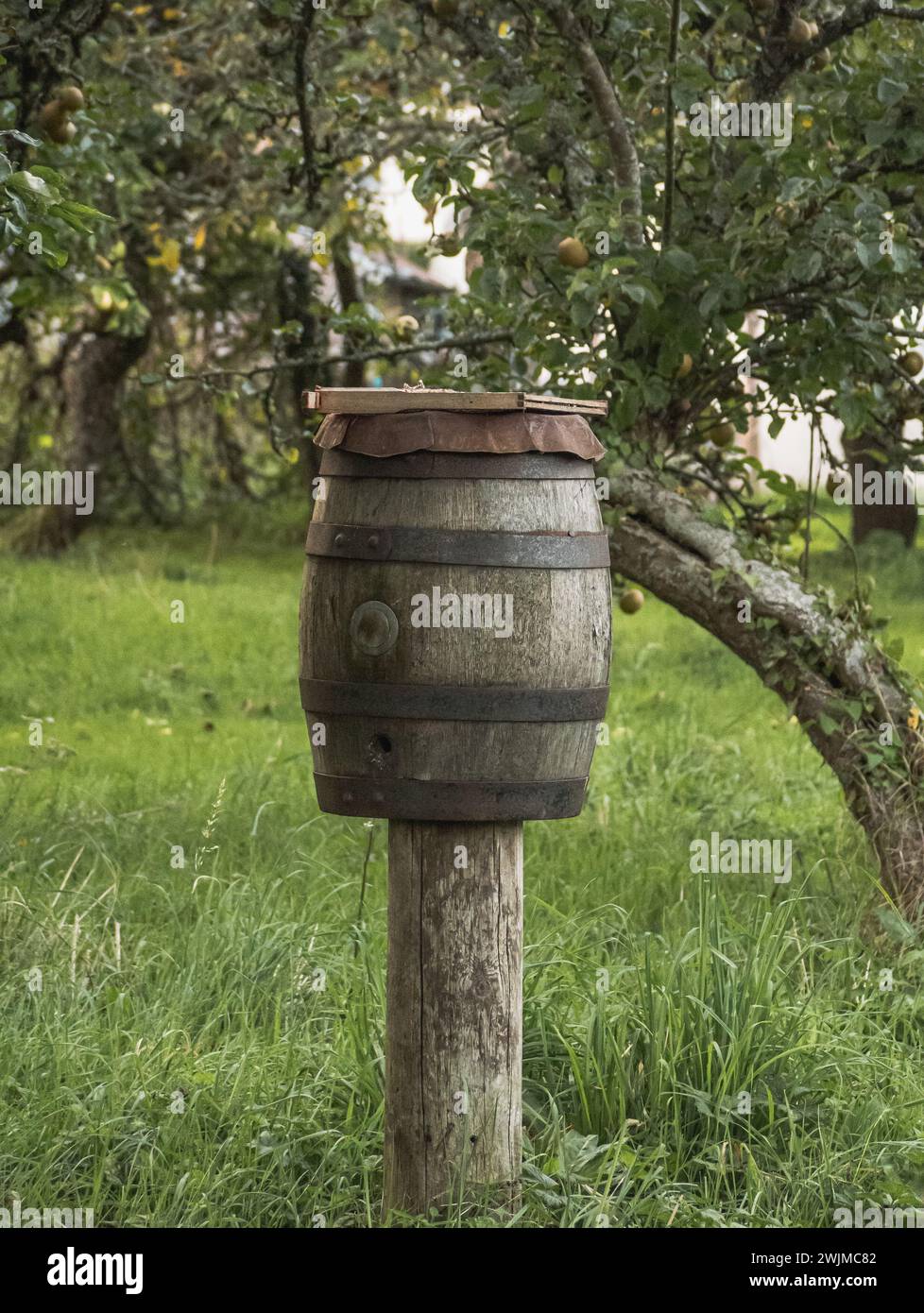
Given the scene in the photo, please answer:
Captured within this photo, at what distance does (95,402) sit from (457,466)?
364 inches

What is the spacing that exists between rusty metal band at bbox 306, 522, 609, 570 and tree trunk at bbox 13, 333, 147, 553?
848 centimetres

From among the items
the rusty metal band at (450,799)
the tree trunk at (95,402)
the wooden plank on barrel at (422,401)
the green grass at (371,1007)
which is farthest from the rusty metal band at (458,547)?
the tree trunk at (95,402)

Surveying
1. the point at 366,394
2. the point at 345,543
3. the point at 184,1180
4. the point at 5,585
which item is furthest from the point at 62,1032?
the point at 5,585

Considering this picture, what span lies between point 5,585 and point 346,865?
4.84m

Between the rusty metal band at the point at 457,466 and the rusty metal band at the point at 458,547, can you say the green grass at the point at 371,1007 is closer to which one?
the rusty metal band at the point at 458,547

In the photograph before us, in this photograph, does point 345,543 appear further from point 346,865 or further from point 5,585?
point 5,585

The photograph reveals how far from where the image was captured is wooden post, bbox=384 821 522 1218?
2.73 meters

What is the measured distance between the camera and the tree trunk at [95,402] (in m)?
11.2

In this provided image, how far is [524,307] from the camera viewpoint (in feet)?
14.4

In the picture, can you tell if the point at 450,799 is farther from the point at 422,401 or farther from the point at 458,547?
the point at 422,401

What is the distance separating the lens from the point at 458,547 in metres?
2.64

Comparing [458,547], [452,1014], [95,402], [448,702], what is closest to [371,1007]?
[452,1014]

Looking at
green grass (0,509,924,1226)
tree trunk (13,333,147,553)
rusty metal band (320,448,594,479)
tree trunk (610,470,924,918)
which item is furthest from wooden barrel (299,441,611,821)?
tree trunk (13,333,147,553)

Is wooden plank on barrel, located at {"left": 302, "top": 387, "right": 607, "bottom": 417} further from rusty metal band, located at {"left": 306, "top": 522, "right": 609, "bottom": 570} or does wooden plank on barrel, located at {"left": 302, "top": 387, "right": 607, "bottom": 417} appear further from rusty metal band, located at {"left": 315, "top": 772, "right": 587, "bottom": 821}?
rusty metal band, located at {"left": 315, "top": 772, "right": 587, "bottom": 821}
